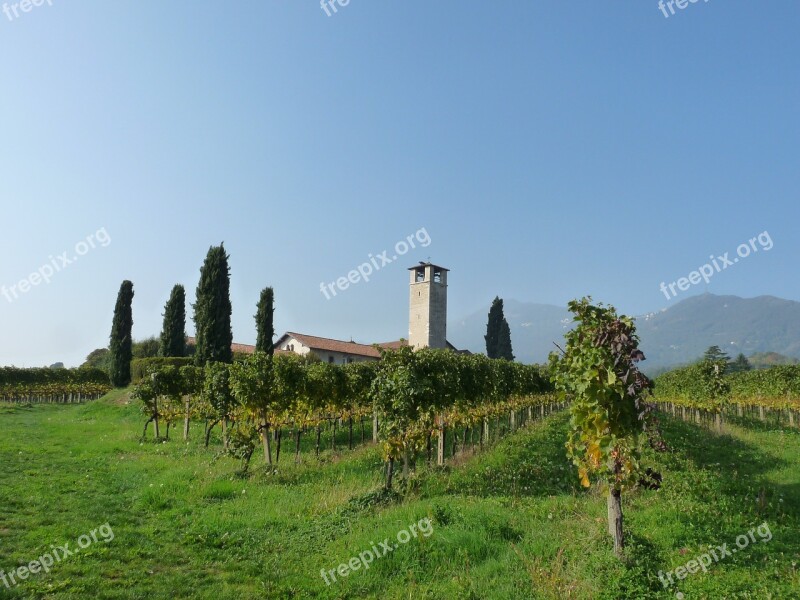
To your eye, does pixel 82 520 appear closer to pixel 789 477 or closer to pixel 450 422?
pixel 450 422

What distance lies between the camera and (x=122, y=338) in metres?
47.8

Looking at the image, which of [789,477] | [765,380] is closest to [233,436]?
[789,477]

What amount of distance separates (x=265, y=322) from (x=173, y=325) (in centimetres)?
854

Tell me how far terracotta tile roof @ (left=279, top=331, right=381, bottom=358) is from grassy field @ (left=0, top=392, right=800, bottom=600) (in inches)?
2022

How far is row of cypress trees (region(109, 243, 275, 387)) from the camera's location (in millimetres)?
43469

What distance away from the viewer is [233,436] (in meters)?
15.3

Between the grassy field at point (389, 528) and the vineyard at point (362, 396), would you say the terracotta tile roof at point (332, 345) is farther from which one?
the grassy field at point (389, 528)

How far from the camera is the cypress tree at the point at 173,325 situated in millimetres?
49062

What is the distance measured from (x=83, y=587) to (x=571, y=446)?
7076 millimetres

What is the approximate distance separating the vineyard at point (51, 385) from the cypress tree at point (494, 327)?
51.0 metres

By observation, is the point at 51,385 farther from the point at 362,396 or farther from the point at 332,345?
the point at 362,396

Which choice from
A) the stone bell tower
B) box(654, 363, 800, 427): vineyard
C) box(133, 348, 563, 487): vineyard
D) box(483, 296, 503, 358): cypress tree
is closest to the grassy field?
box(133, 348, 563, 487): vineyard

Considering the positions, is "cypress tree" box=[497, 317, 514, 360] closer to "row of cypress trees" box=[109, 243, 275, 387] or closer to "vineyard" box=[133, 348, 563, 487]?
"row of cypress trees" box=[109, 243, 275, 387]

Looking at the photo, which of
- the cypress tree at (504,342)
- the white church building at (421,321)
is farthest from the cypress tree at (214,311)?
the cypress tree at (504,342)
